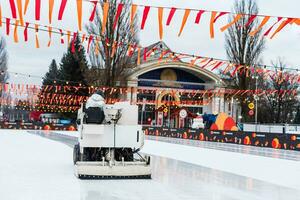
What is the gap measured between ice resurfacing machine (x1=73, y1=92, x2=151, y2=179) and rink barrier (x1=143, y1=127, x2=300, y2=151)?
17.7 meters

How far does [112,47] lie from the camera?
45.8 metres

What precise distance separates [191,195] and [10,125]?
5367cm

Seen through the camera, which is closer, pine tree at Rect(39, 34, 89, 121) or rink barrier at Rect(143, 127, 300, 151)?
rink barrier at Rect(143, 127, 300, 151)

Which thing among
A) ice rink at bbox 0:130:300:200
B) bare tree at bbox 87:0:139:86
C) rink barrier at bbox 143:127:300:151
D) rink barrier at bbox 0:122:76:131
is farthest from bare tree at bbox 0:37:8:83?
ice rink at bbox 0:130:300:200

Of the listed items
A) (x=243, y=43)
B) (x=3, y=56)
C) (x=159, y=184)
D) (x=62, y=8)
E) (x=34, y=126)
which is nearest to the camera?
(x=159, y=184)

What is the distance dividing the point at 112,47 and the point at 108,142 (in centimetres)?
3374

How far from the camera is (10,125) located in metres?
60.6

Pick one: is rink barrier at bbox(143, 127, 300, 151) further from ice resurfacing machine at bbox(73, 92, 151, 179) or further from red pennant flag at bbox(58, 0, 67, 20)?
red pennant flag at bbox(58, 0, 67, 20)

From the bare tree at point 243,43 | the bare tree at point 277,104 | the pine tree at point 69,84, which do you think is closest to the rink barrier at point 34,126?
the pine tree at point 69,84

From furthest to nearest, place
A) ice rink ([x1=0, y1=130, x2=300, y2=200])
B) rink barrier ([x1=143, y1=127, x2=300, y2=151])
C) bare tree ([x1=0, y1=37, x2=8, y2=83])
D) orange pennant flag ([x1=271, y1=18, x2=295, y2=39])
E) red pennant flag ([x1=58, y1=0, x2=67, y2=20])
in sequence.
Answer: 1. bare tree ([x1=0, y1=37, x2=8, y2=83])
2. rink barrier ([x1=143, y1=127, x2=300, y2=151])
3. orange pennant flag ([x1=271, y1=18, x2=295, y2=39])
4. red pennant flag ([x1=58, y1=0, x2=67, y2=20])
5. ice rink ([x1=0, y1=130, x2=300, y2=200])

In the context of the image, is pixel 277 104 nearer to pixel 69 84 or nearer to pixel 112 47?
pixel 69 84


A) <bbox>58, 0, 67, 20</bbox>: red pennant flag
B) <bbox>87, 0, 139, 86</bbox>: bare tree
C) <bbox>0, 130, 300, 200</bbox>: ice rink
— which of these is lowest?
<bbox>0, 130, 300, 200</bbox>: ice rink

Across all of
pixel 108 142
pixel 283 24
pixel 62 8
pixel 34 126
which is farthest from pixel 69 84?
pixel 108 142

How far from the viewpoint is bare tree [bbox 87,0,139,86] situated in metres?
45.2
